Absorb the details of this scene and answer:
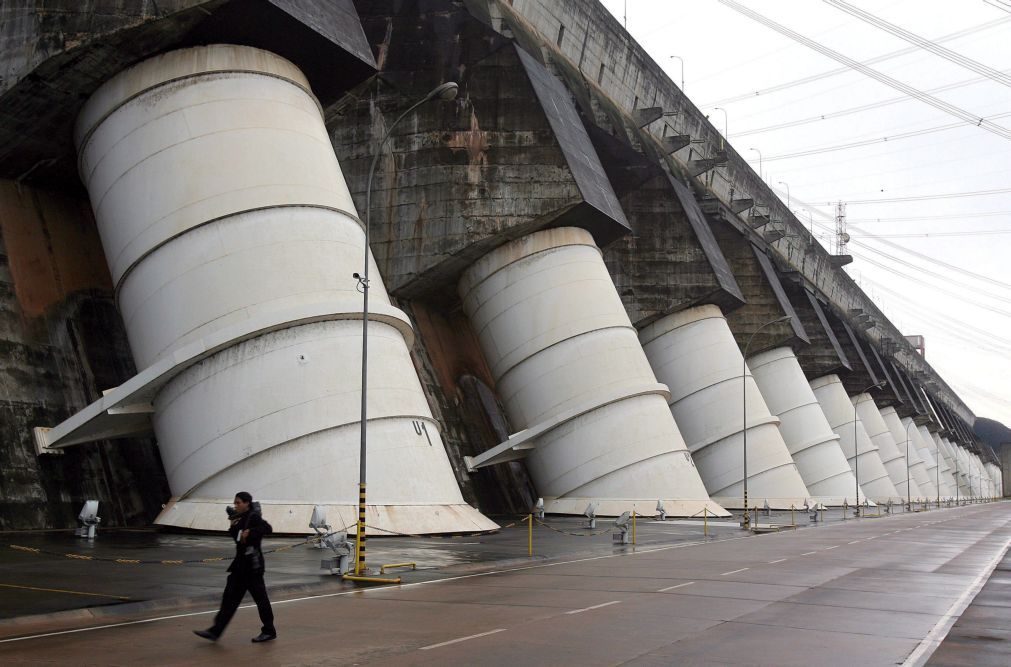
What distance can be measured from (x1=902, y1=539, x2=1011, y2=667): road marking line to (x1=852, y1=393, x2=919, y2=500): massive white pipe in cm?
7768

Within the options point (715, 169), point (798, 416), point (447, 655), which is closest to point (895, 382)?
point (798, 416)

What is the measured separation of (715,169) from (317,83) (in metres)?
36.3

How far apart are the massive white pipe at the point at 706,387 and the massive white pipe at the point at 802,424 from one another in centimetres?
1220

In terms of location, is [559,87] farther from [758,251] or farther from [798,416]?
[798,416]

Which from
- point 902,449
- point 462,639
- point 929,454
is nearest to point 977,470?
point 929,454

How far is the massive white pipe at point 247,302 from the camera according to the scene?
23656mm

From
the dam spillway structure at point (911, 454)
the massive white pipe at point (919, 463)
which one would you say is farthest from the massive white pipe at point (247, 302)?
the massive white pipe at point (919, 463)

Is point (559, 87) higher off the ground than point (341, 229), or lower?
higher

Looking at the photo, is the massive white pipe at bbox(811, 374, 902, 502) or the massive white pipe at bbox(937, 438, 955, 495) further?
the massive white pipe at bbox(937, 438, 955, 495)

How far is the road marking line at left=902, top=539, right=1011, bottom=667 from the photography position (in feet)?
31.3

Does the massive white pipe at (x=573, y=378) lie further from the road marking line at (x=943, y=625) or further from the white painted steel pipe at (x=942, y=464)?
the white painted steel pipe at (x=942, y=464)

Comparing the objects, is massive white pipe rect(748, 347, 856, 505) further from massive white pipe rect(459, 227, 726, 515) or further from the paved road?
the paved road

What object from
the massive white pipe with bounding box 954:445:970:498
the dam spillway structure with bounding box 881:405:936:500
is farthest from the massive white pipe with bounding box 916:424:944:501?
the massive white pipe with bounding box 954:445:970:498

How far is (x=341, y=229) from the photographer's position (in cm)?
2631
